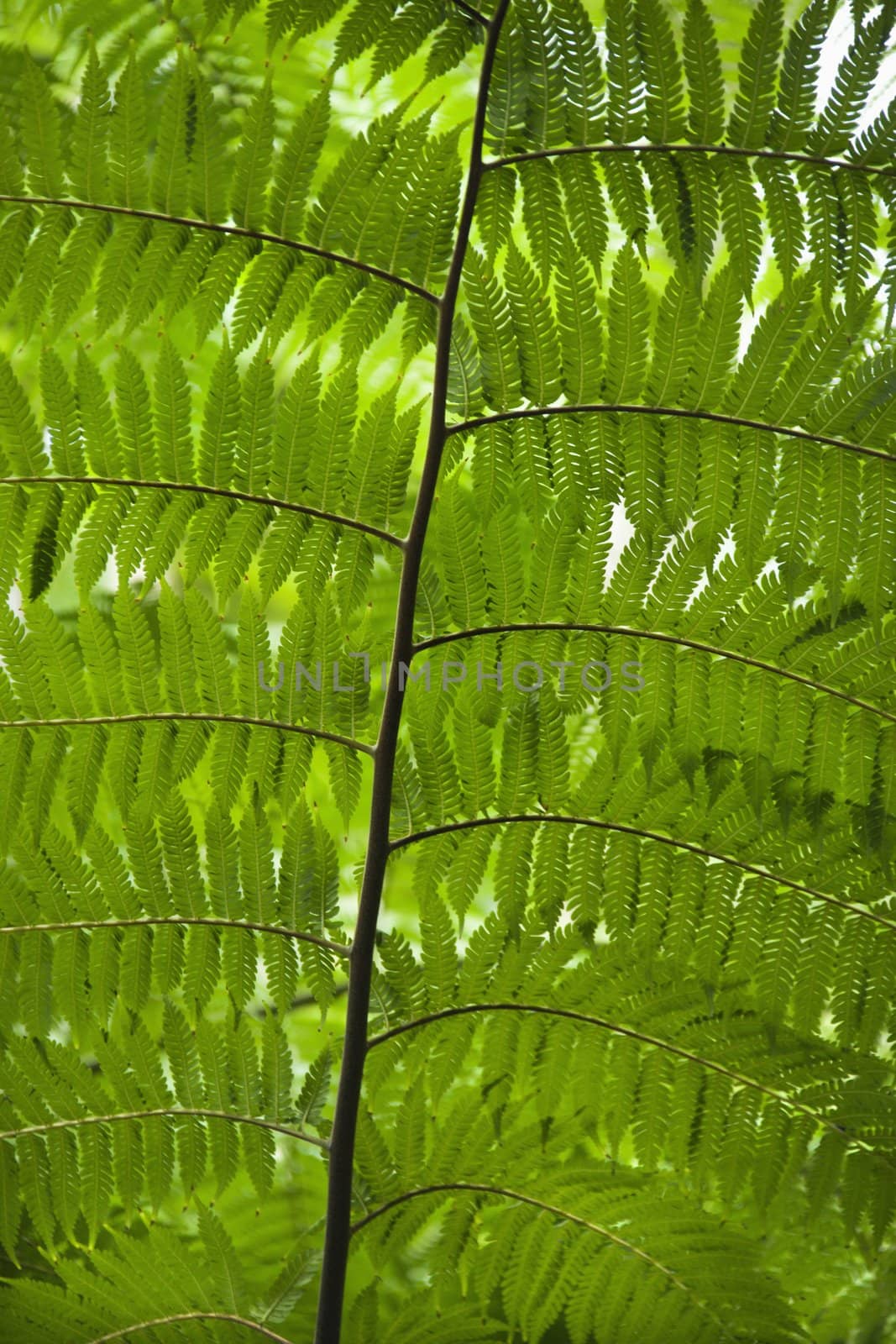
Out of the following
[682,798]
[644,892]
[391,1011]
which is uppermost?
[682,798]

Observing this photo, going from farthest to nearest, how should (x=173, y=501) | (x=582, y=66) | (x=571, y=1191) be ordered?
(x=571, y=1191) → (x=173, y=501) → (x=582, y=66)

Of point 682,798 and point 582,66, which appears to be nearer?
point 582,66

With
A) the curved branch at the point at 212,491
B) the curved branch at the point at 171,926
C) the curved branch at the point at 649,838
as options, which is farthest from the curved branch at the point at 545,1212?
the curved branch at the point at 212,491

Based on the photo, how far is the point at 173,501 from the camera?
1110 mm

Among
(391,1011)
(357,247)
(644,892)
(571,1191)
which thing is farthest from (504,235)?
(571,1191)

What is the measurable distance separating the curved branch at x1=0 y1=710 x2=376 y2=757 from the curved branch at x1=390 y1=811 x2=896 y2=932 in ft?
0.38

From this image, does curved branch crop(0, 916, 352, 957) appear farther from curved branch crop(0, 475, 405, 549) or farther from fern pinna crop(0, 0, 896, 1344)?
curved branch crop(0, 475, 405, 549)

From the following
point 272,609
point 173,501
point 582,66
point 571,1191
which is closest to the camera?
point 582,66

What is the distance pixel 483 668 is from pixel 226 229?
54 centimetres

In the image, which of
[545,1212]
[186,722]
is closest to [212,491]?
[186,722]

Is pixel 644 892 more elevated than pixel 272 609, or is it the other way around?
pixel 272 609

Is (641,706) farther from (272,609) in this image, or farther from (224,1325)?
(272,609)

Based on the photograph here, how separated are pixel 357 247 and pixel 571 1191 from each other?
44.1 inches

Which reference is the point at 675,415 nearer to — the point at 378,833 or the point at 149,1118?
the point at 378,833
